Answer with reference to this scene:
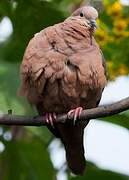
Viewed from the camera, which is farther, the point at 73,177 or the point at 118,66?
the point at 73,177

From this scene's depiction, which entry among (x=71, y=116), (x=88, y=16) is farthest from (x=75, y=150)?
(x=88, y=16)

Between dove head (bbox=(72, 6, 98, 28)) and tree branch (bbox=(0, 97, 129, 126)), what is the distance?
0.81 meters

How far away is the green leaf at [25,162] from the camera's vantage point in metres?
4.20

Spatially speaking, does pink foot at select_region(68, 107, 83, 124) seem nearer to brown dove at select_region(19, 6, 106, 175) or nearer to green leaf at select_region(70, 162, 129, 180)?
brown dove at select_region(19, 6, 106, 175)

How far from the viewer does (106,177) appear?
4309 millimetres

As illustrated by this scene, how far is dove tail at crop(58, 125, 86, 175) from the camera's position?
4.15 m

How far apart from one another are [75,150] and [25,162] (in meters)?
0.47

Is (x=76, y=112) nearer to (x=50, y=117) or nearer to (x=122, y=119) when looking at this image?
(x=50, y=117)

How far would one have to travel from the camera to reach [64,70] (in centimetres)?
357

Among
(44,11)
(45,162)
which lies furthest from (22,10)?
(45,162)

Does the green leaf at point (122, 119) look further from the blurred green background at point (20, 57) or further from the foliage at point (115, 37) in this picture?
the foliage at point (115, 37)

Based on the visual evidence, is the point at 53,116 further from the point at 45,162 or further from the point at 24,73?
the point at 45,162

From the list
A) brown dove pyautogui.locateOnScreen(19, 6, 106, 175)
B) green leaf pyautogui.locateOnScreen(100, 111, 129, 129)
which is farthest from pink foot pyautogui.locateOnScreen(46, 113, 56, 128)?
green leaf pyautogui.locateOnScreen(100, 111, 129, 129)

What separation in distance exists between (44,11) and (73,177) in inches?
61.0
